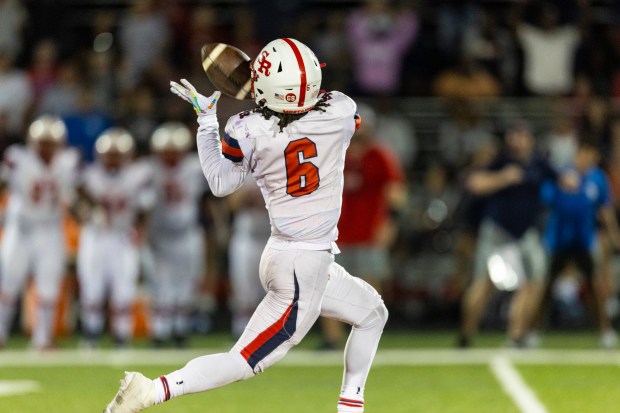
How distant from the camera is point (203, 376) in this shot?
5.79m

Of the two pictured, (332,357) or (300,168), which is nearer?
(300,168)

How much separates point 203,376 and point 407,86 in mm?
8970

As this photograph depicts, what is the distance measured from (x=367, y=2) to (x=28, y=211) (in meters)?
5.04

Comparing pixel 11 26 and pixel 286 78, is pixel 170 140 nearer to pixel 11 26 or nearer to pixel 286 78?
pixel 11 26

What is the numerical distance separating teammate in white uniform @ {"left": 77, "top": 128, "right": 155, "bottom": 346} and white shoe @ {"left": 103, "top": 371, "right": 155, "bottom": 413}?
5.95 metres

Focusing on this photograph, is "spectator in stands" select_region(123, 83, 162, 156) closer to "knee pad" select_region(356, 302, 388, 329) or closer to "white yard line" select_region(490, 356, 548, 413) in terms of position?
"white yard line" select_region(490, 356, 548, 413)

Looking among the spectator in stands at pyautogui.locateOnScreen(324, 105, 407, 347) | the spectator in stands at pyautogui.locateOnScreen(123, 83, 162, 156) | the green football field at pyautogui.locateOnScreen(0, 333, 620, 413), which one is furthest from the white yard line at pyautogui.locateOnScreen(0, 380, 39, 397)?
the spectator in stands at pyautogui.locateOnScreen(123, 83, 162, 156)

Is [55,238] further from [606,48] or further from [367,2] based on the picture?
[606,48]

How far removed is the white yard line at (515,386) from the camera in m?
8.01

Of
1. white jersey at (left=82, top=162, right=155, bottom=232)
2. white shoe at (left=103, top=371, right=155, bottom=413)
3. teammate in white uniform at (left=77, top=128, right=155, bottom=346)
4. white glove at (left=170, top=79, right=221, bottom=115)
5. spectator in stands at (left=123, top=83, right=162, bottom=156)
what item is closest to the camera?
white shoe at (left=103, top=371, right=155, bottom=413)

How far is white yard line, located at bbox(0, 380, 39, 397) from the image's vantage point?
8.82 meters

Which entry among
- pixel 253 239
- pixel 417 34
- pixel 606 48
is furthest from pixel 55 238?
pixel 606 48

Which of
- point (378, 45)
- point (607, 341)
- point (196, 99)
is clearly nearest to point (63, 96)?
point (378, 45)

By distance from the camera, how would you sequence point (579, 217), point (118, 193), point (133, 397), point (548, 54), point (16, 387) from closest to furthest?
point (133, 397)
point (16, 387)
point (579, 217)
point (118, 193)
point (548, 54)
